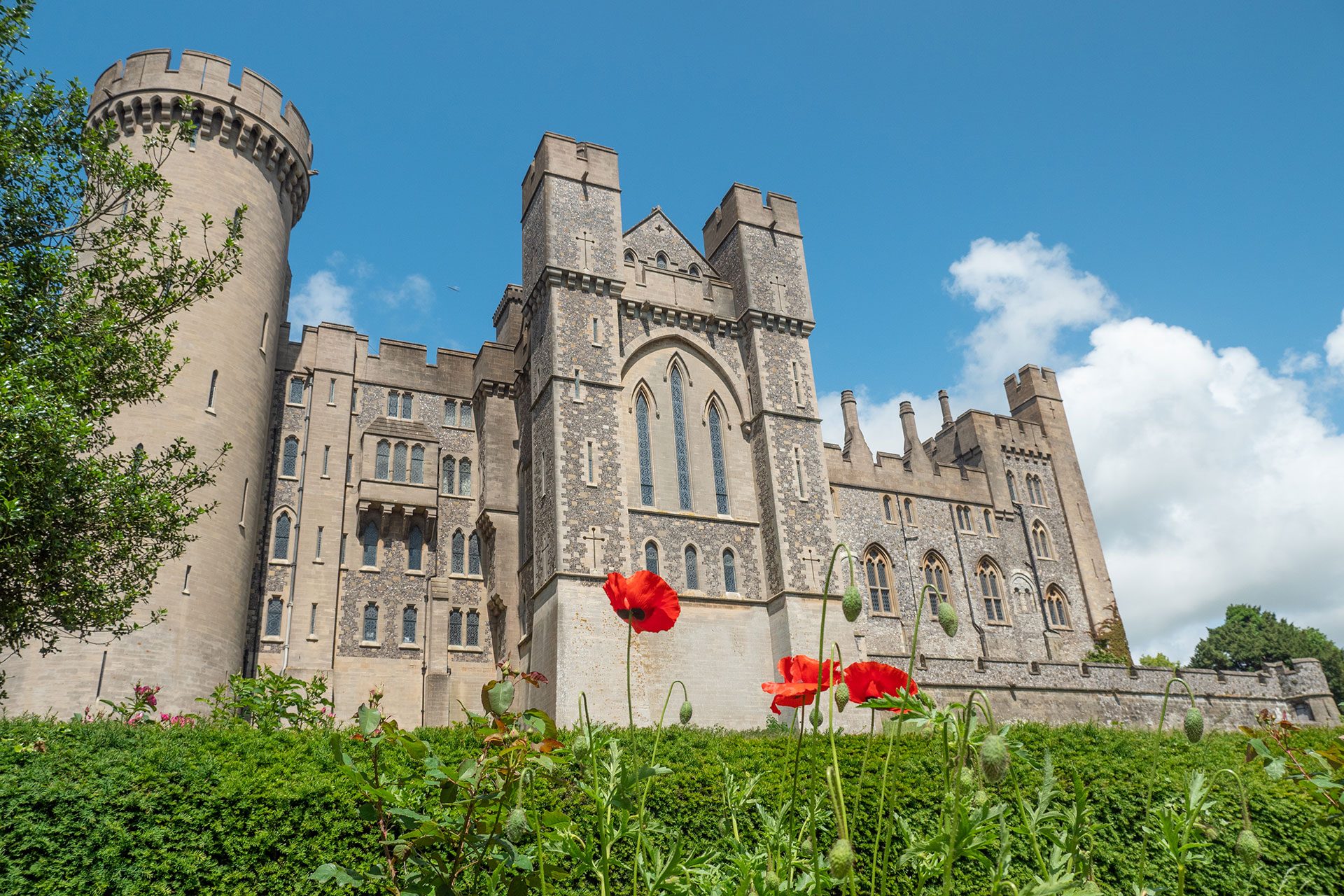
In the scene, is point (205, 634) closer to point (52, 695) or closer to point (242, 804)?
point (52, 695)

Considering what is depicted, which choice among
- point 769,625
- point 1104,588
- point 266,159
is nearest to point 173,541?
point 769,625

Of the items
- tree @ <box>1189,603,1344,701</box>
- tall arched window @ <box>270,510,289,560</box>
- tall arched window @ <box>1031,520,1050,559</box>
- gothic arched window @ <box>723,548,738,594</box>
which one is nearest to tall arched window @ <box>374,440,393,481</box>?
tall arched window @ <box>270,510,289,560</box>

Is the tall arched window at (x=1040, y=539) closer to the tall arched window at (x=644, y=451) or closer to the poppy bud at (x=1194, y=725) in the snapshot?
the tall arched window at (x=644, y=451)

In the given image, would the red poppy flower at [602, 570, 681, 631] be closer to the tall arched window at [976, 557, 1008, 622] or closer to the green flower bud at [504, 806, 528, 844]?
the green flower bud at [504, 806, 528, 844]

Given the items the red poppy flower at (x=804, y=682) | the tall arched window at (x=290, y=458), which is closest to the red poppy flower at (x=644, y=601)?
the red poppy flower at (x=804, y=682)

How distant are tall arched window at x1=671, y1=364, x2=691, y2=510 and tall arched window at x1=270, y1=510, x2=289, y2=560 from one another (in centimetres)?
1097

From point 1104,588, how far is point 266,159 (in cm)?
3351

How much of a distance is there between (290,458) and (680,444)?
11.3m

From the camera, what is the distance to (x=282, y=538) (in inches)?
955

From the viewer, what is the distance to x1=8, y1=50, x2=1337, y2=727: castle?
2080 cm

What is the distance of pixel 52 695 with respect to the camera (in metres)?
17.1

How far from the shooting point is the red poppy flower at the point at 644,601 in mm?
2869

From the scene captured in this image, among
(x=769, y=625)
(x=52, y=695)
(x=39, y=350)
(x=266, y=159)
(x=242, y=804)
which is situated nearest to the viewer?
(x=242, y=804)

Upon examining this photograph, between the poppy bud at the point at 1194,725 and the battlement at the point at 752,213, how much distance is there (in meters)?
26.0
